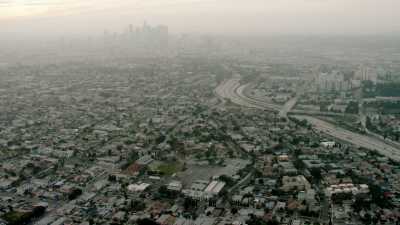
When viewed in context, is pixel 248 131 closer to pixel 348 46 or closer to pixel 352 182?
pixel 352 182

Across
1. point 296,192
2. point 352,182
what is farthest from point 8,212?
point 352,182

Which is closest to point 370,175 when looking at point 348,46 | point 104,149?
point 104,149

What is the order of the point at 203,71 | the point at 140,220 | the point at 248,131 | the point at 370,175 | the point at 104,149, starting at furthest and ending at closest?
the point at 203,71, the point at 248,131, the point at 104,149, the point at 370,175, the point at 140,220

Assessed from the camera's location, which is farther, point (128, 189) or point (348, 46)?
point (348, 46)

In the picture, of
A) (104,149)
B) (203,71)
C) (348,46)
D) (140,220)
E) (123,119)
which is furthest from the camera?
(348,46)

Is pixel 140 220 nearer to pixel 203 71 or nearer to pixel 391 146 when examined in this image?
pixel 391 146

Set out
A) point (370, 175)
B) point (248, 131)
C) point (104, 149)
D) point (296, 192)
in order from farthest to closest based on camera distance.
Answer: point (248, 131)
point (104, 149)
point (370, 175)
point (296, 192)
